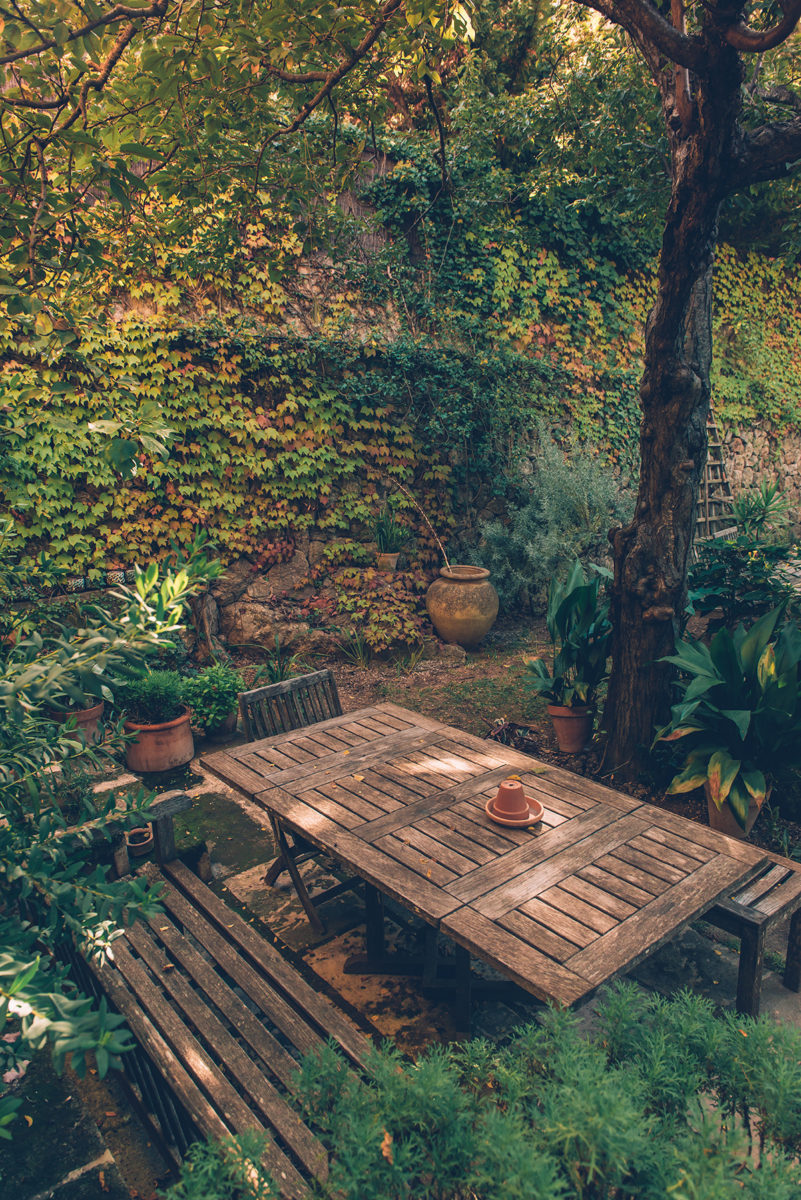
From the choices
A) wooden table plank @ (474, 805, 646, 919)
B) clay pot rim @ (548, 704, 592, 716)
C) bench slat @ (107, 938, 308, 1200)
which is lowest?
clay pot rim @ (548, 704, 592, 716)

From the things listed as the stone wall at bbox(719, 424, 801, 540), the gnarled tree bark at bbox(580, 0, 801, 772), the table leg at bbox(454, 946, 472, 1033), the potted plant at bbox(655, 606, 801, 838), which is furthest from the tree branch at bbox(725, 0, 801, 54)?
the stone wall at bbox(719, 424, 801, 540)

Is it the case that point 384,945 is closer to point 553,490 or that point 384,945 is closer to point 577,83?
point 553,490

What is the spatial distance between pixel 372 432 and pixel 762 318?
23.4ft

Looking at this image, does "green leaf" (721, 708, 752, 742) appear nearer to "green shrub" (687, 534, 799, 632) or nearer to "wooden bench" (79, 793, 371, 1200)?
"green shrub" (687, 534, 799, 632)

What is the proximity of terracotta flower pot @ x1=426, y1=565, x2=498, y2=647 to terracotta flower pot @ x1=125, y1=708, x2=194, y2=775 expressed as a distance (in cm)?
271

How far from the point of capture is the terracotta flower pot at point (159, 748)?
162 inches

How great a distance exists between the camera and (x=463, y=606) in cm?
616

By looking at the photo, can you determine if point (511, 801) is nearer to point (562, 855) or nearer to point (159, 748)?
point (562, 855)

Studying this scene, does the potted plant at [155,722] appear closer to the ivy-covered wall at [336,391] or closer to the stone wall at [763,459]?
the ivy-covered wall at [336,391]

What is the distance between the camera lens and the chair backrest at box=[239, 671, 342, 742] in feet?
10.1

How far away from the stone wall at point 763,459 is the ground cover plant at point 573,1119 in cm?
945

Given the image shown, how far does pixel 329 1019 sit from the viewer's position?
5.82ft

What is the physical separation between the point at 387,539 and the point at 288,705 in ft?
11.1

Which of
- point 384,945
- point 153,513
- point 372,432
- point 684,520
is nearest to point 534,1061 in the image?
point 384,945
